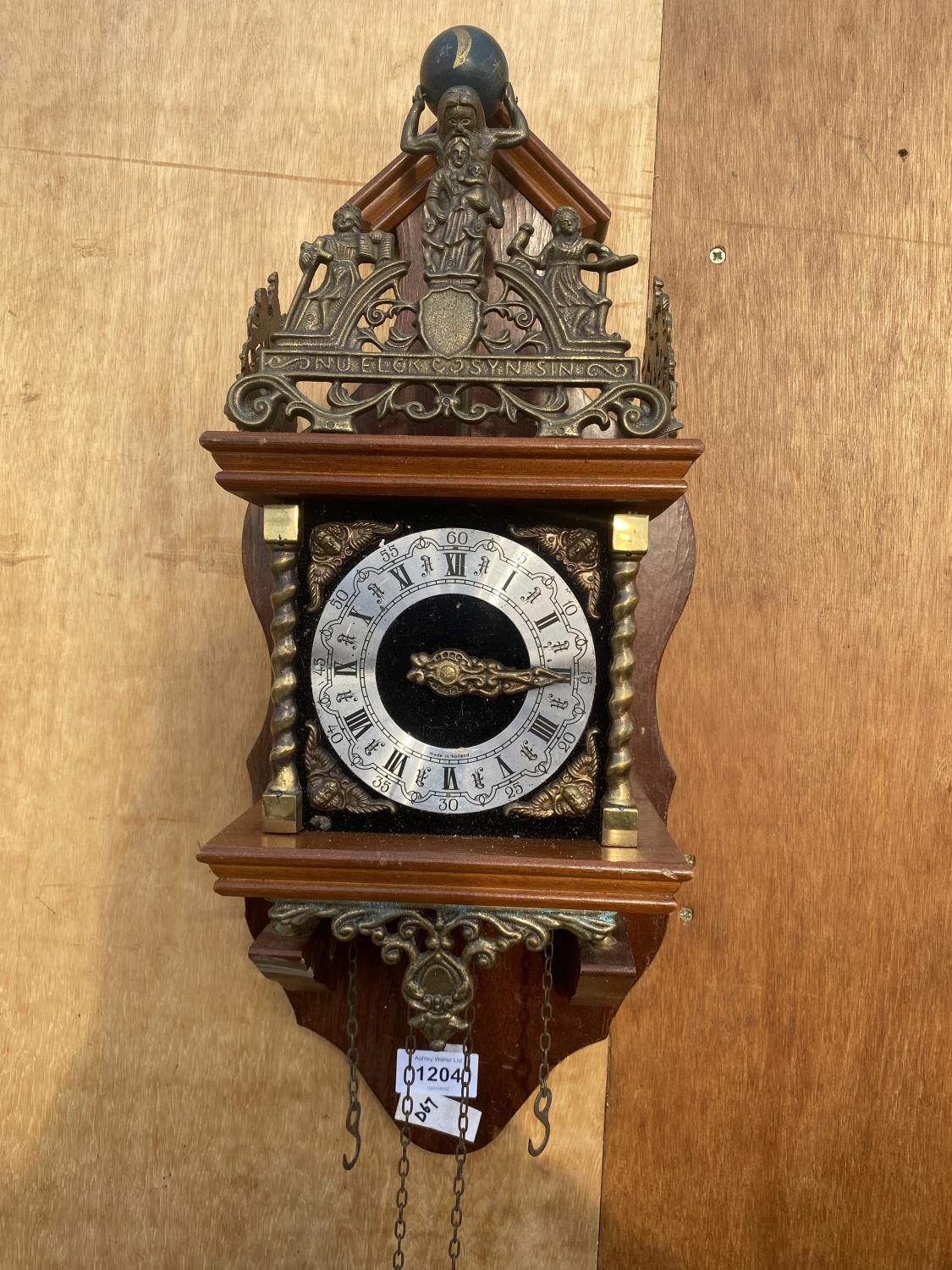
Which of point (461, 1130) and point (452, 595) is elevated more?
point (452, 595)

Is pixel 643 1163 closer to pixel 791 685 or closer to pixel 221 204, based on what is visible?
pixel 791 685

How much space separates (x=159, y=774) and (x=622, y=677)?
63 cm

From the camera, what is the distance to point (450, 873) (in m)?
0.82

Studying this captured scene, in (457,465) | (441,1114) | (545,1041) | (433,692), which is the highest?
(457,465)

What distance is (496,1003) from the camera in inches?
43.4

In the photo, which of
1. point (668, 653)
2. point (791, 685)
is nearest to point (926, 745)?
point (791, 685)

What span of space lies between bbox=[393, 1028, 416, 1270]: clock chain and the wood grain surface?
24 mm

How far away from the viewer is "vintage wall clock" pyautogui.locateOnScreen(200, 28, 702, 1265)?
82 cm

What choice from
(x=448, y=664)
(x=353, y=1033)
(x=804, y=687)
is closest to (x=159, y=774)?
(x=353, y=1033)

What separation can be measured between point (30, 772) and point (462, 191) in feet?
2.74

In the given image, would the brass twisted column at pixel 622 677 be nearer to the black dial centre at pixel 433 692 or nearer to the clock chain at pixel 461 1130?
the black dial centre at pixel 433 692

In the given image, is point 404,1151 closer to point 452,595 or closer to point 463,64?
point 452,595

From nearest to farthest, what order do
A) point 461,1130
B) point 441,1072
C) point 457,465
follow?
point 457,465
point 461,1130
point 441,1072

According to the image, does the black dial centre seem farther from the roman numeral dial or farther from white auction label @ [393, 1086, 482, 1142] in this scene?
white auction label @ [393, 1086, 482, 1142]
